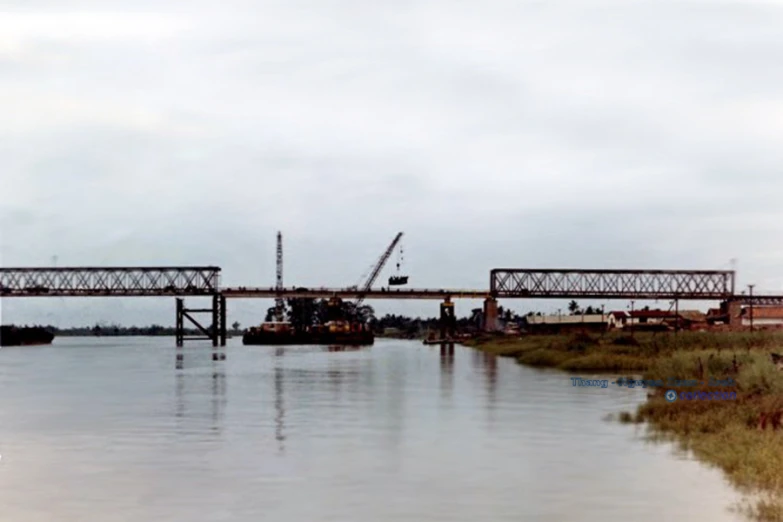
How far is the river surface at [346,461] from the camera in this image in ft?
77.9

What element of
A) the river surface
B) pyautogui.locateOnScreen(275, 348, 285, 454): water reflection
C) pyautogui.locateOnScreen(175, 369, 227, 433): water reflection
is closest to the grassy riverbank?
the river surface

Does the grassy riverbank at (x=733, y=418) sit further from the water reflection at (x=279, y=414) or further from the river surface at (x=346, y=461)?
the water reflection at (x=279, y=414)

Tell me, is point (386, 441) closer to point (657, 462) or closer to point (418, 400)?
point (657, 462)

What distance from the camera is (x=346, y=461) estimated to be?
30.9 metres

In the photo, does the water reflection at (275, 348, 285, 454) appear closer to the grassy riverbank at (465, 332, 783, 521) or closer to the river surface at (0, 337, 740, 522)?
the river surface at (0, 337, 740, 522)

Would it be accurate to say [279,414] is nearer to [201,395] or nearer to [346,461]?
[201,395]

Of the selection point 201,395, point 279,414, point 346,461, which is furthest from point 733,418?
point 201,395

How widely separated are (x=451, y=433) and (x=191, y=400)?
21248mm

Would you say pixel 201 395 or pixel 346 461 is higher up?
pixel 346 461

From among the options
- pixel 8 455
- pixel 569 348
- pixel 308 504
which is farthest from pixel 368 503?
pixel 569 348

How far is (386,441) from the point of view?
117 feet

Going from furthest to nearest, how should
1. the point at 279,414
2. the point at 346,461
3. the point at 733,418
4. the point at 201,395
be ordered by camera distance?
the point at 201,395
the point at 279,414
the point at 733,418
the point at 346,461

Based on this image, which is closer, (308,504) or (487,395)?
(308,504)

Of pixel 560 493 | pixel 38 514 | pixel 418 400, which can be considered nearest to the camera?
pixel 38 514
